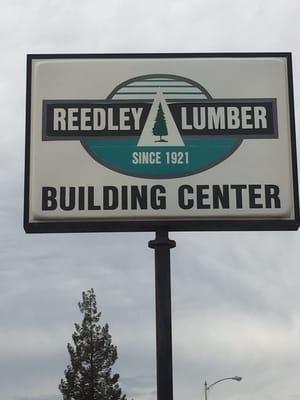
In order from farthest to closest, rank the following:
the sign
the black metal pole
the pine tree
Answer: the pine tree → the sign → the black metal pole

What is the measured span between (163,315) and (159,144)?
170 centimetres

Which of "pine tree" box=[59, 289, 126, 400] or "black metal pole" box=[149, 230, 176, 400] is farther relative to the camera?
"pine tree" box=[59, 289, 126, 400]

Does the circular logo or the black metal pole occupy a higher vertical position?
the circular logo

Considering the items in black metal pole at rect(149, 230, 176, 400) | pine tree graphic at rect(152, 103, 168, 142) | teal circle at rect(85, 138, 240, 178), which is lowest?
black metal pole at rect(149, 230, 176, 400)

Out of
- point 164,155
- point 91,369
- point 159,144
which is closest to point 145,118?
point 159,144

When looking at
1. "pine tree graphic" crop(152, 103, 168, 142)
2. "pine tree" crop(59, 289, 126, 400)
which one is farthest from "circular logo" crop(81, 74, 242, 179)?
"pine tree" crop(59, 289, 126, 400)

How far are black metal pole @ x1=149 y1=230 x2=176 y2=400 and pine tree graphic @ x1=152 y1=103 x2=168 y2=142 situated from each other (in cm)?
98

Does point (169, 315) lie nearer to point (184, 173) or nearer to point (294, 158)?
point (184, 173)

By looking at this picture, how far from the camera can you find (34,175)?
7.80 m

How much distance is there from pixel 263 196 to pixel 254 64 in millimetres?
1426

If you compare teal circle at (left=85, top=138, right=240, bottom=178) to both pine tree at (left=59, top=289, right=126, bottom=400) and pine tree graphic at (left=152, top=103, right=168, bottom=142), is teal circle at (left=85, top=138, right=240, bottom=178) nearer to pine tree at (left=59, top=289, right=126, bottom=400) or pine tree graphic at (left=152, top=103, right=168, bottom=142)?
pine tree graphic at (left=152, top=103, right=168, bottom=142)

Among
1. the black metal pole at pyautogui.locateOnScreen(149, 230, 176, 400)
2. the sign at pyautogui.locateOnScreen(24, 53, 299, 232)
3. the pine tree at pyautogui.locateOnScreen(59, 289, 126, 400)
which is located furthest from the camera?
the pine tree at pyautogui.locateOnScreen(59, 289, 126, 400)

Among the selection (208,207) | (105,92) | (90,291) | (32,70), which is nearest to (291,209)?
(208,207)

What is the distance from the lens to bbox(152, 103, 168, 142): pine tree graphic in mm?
7949
